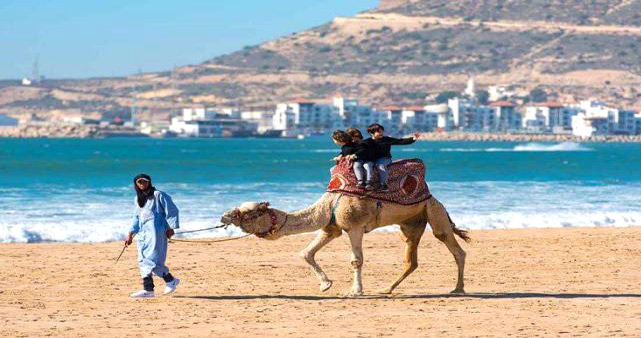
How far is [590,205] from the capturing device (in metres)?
30.5

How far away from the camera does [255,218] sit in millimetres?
13117

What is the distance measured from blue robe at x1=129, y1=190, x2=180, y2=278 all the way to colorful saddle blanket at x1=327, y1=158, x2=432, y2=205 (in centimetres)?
139

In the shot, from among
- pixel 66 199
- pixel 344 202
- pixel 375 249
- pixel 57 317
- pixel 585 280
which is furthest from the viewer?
pixel 66 199

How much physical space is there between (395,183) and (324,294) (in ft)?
4.04

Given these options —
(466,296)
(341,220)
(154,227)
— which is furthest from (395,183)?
(154,227)

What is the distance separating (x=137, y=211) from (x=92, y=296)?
919 mm

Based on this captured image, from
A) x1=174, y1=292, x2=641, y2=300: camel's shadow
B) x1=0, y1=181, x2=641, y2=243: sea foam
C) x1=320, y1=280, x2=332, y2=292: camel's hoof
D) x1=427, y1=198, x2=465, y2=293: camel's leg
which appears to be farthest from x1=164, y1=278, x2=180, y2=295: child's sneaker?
x1=0, y1=181, x2=641, y2=243: sea foam

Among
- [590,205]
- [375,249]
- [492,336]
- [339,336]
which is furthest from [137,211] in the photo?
[590,205]

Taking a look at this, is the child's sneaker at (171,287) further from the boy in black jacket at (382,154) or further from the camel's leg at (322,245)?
the boy in black jacket at (382,154)

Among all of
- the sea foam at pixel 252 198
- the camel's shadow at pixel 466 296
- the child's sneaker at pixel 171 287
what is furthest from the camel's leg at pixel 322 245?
the sea foam at pixel 252 198

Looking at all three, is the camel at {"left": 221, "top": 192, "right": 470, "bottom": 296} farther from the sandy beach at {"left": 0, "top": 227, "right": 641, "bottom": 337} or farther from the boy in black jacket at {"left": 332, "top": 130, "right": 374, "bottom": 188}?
the sandy beach at {"left": 0, "top": 227, "right": 641, "bottom": 337}

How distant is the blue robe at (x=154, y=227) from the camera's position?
13336 millimetres

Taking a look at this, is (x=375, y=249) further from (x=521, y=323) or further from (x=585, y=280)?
(x=521, y=323)

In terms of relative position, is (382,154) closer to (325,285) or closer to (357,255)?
(357,255)
